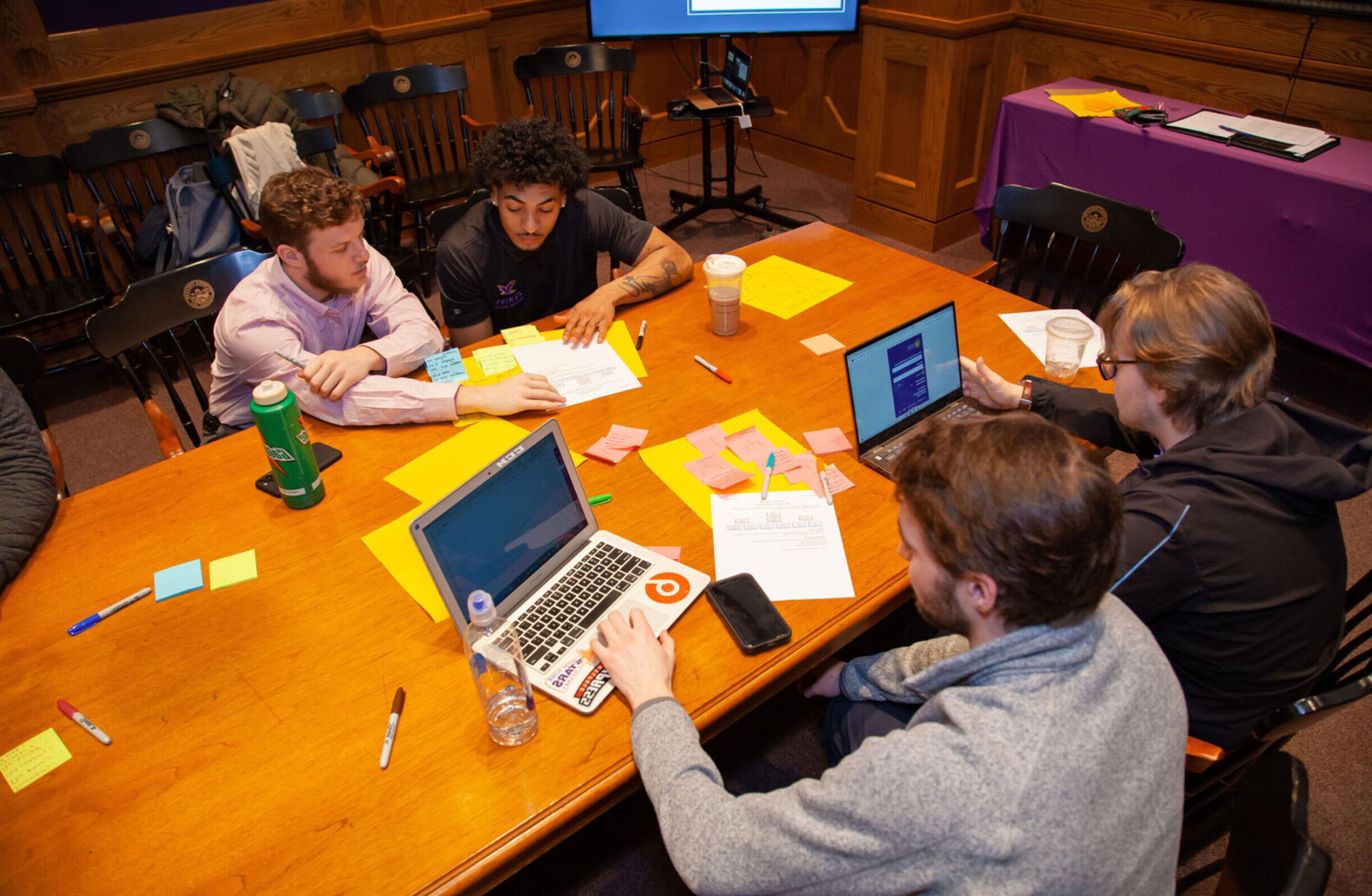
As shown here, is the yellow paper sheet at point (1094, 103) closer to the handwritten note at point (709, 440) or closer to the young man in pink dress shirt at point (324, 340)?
the handwritten note at point (709, 440)

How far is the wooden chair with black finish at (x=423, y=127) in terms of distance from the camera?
3887 millimetres

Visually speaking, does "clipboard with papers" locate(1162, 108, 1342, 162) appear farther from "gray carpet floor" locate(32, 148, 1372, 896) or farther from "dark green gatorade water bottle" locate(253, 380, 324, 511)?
"dark green gatorade water bottle" locate(253, 380, 324, 511)

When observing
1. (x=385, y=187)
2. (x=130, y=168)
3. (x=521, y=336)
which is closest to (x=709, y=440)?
(x=521, y=336)

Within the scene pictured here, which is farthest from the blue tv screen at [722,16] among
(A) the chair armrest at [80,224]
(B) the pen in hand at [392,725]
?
(B) the pen in hand at [392,725]

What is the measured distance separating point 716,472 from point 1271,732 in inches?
39.6

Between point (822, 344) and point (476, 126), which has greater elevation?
point (476, 126)

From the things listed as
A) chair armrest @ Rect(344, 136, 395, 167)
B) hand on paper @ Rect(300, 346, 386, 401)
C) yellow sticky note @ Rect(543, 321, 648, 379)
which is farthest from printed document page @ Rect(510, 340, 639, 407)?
chair armrest @ Rect(344, 136, 395, 167)

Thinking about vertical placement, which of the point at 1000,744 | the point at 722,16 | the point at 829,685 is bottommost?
the point at 829,685

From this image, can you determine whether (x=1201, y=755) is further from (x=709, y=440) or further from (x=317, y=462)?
(x=317, y=462)

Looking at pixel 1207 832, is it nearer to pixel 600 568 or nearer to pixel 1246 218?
pixel 600 568

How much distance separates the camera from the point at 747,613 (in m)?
1.31

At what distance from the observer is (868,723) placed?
1.42 m

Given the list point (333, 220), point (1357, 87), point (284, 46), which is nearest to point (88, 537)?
point (333, 220)

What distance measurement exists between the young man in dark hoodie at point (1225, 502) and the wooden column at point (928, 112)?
2.80m
